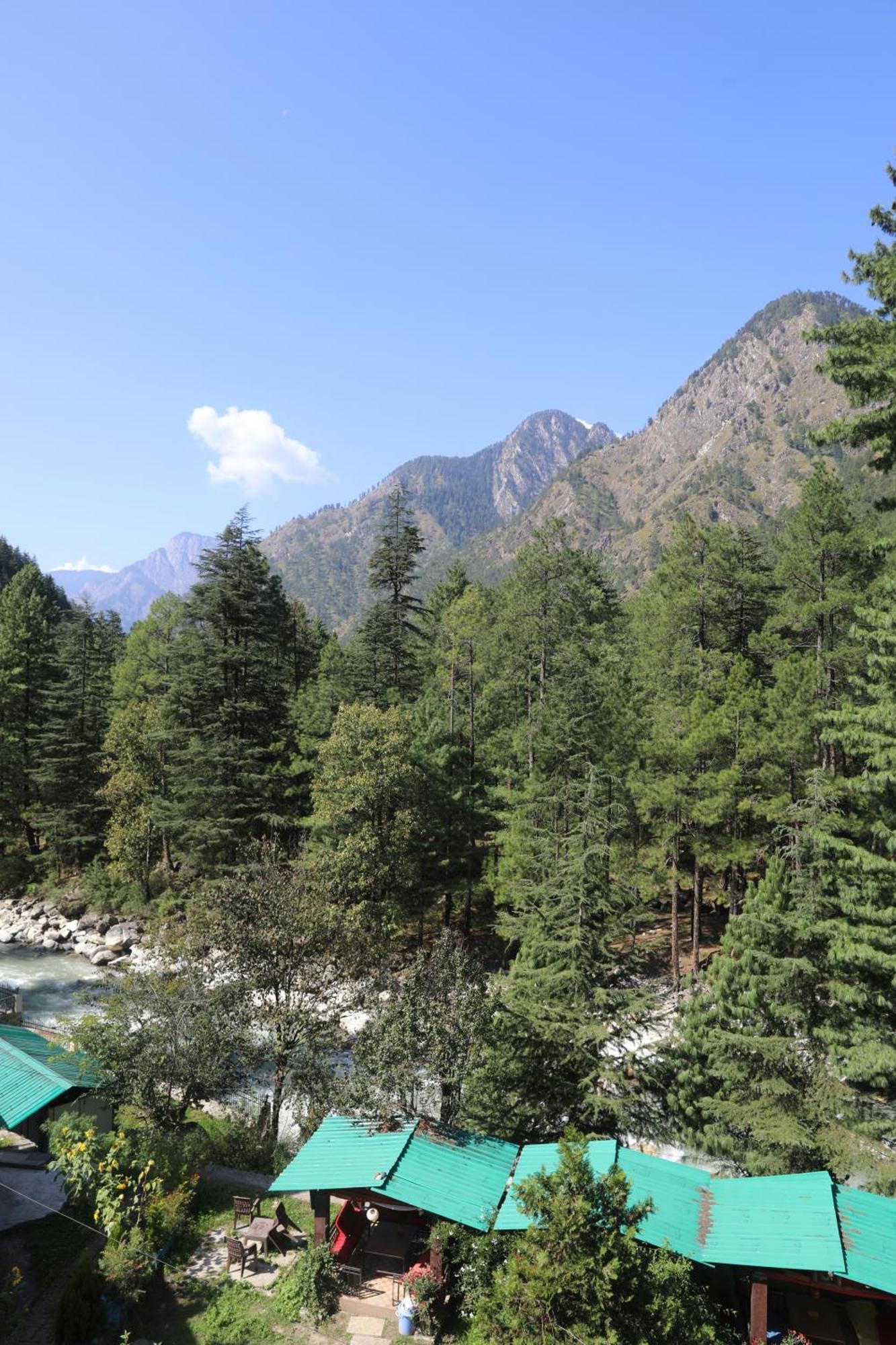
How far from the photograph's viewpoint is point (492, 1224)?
12.5m

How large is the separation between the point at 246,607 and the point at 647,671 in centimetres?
2017

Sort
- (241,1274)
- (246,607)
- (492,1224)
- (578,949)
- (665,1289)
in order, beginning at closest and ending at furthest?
(665,1289), (492,1224), (241,1274), (578,949), (246,607)

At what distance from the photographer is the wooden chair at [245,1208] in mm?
14977

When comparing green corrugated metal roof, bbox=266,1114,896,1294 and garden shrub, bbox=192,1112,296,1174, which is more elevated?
green corrugated metal roof, bbox=266,1114,896,1294

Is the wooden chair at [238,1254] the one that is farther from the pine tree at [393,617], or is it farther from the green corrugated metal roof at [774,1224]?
the pine tree at [393,617]

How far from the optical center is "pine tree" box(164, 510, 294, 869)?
36156mm

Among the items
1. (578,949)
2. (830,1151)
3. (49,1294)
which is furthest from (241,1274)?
(830,1151)

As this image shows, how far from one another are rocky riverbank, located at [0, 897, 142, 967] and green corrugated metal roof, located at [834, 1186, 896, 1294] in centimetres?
3209

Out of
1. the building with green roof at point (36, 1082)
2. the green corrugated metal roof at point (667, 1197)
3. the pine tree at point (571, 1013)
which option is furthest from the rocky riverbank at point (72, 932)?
the green corrugated metal roof at point (667, 1197)

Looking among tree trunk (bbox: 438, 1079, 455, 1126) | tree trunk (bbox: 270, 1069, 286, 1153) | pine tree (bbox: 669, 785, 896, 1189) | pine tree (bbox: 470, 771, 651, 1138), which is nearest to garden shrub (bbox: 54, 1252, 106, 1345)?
tree trunk (bbox: 438, 1079, 455, 1126)

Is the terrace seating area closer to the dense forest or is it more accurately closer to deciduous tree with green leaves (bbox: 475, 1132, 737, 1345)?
the dense forest

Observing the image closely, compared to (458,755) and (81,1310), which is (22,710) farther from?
(81,1310)

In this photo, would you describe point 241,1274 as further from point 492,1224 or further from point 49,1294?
point 492,1224

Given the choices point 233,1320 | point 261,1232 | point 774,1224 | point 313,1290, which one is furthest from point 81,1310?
point 774,1224
